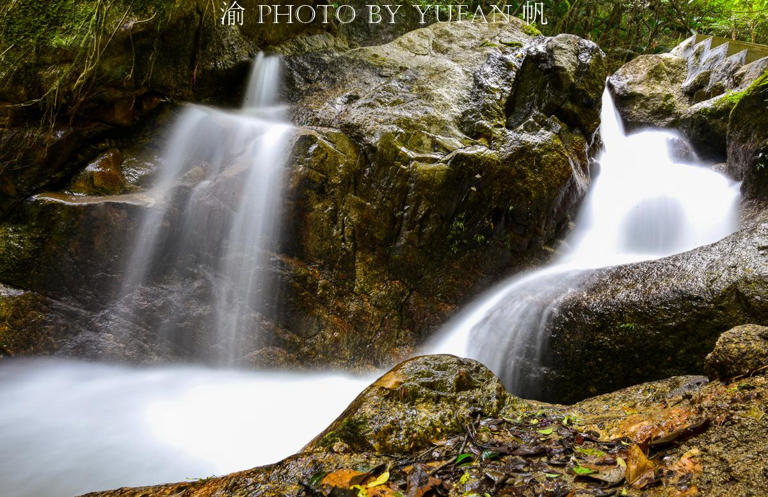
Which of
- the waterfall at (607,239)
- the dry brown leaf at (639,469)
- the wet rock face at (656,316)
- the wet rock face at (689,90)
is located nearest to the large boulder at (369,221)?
the waterfall at (607,239)

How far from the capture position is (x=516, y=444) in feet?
7.23

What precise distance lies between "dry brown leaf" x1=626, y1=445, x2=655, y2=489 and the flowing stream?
2327 mm

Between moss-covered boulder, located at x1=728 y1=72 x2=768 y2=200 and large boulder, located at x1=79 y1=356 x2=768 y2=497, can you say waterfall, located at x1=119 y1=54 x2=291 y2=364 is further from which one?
moss-covered boulder, located at x1=728 y1=72 x2=768 y2=200

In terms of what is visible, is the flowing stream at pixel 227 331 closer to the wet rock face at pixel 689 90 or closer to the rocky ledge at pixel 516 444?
the rocky ledge at pixel 516 444

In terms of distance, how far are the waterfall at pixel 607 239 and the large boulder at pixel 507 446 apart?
147 cm

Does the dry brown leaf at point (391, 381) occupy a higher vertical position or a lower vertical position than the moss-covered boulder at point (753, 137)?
lower

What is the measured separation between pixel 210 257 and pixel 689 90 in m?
11.8

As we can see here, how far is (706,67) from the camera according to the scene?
372 inches

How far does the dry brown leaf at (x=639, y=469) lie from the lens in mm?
1646

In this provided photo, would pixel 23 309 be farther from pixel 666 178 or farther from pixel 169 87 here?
pixel 666 178

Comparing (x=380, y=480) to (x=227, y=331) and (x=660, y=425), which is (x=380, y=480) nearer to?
(x=660, y=425)

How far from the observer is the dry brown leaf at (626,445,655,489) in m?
1.65

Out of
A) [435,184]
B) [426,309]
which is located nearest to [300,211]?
[435,184]

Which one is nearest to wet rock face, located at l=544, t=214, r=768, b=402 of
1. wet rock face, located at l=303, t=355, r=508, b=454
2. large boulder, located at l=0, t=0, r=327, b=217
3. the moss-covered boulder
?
wet rock face, located at l=303, t=355, r=508, b=454
